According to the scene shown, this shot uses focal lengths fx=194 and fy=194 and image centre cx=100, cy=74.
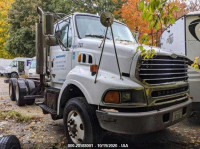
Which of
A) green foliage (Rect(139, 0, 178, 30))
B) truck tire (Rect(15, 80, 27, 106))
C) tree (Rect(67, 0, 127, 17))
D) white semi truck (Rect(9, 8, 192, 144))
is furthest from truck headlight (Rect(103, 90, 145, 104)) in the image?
tree (Rect(67, 0, 127, 17))

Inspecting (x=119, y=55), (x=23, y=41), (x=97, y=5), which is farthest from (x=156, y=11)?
(x=23, y=41)

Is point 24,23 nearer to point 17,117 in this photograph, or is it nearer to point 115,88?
point 17,117

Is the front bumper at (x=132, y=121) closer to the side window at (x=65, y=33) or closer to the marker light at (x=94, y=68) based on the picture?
the marker light at (x=94, y=68)

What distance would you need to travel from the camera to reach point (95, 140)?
306 centimetres

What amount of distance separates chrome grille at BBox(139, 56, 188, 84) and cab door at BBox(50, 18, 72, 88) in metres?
1.83

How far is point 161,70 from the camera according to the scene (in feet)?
10.3

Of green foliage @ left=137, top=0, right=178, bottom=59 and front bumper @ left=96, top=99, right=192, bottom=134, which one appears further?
front bumper @ left=96, top=99, right=192, bottom=134

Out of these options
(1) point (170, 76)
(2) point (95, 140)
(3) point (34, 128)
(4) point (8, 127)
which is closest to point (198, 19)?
(1) point (170, 76)

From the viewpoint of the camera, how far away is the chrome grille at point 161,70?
294 centimetres

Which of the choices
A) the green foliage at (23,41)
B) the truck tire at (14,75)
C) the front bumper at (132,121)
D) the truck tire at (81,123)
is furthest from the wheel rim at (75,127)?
the truck tire at (14,75)

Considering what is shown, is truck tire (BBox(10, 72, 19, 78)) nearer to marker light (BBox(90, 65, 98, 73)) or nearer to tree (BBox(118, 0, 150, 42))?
tree (BBox(118, 0, 150, 42))

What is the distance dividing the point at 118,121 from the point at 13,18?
23325mm

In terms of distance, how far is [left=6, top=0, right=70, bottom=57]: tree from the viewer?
20984 millimetres

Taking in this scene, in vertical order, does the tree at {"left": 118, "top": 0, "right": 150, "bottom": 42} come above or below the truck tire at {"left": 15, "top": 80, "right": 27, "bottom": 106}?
above
